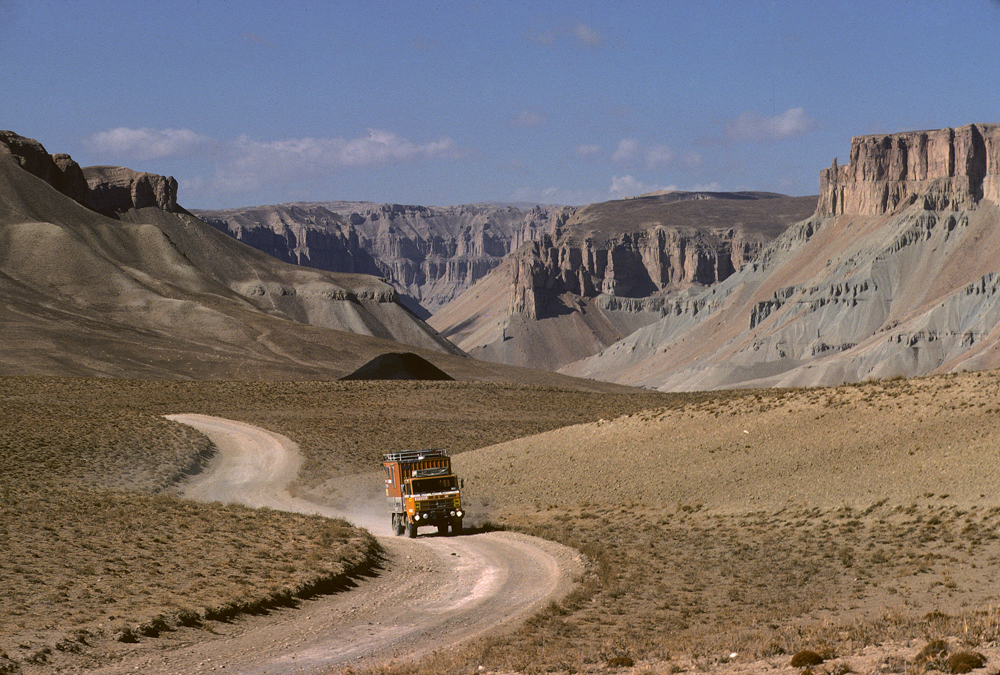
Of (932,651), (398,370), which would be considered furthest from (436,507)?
(398,370)

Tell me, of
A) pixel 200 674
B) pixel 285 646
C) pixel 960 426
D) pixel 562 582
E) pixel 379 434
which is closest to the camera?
pixel 200 674

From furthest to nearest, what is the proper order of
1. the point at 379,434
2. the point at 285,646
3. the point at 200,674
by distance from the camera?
1. the point at 379,434
2. the point at 285,646
3. the point at 200,674

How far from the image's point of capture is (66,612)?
22.6m

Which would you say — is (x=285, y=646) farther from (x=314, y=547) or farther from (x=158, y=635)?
(x=314, y=547)

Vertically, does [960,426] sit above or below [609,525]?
above

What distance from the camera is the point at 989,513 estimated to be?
30344mm

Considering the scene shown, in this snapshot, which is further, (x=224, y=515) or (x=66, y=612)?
(x=224, y=515)

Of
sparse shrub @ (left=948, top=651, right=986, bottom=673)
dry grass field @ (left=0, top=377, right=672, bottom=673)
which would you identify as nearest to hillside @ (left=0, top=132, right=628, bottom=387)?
dry grass field @ (left=0, top=377, right=672, bottom=673)

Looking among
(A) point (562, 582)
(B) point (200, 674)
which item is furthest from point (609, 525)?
(B) point (200, 674)

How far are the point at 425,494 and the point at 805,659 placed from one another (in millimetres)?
20351

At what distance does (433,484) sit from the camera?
→ 121 ft

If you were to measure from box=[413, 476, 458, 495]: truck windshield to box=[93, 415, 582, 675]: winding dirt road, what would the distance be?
61.7 inches

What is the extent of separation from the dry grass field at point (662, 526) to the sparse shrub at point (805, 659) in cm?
16

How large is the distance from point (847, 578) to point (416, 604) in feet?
33.8
